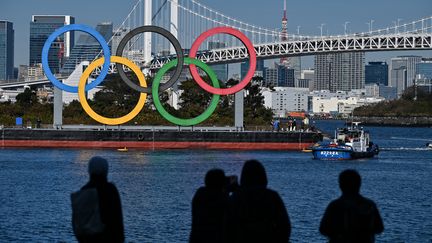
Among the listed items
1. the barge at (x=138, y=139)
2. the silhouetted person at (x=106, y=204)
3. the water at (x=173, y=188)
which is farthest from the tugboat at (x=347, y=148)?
the silhouetted person at (x=106, y=204)

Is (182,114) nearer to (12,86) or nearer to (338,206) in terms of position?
(12,86)

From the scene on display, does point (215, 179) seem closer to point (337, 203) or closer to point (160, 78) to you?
point (337, 203)

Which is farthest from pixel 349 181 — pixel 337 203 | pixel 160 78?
pixel 160 78

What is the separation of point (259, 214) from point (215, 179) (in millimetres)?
647

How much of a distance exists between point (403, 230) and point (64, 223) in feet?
18.2

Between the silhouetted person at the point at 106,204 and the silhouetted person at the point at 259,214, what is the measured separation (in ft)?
2.94

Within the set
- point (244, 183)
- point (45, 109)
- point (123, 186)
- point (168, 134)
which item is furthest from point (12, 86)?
point (244, 183)

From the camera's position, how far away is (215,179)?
28.0ft

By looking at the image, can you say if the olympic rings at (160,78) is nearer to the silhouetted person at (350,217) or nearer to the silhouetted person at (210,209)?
the silhouetted person at (210,209)

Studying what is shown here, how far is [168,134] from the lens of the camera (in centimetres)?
4778

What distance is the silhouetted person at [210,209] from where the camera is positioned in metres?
8.53

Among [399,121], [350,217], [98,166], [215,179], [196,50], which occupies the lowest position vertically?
[350,217]

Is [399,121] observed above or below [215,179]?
above

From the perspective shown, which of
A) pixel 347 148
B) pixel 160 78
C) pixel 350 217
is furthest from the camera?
pixel 160 78
